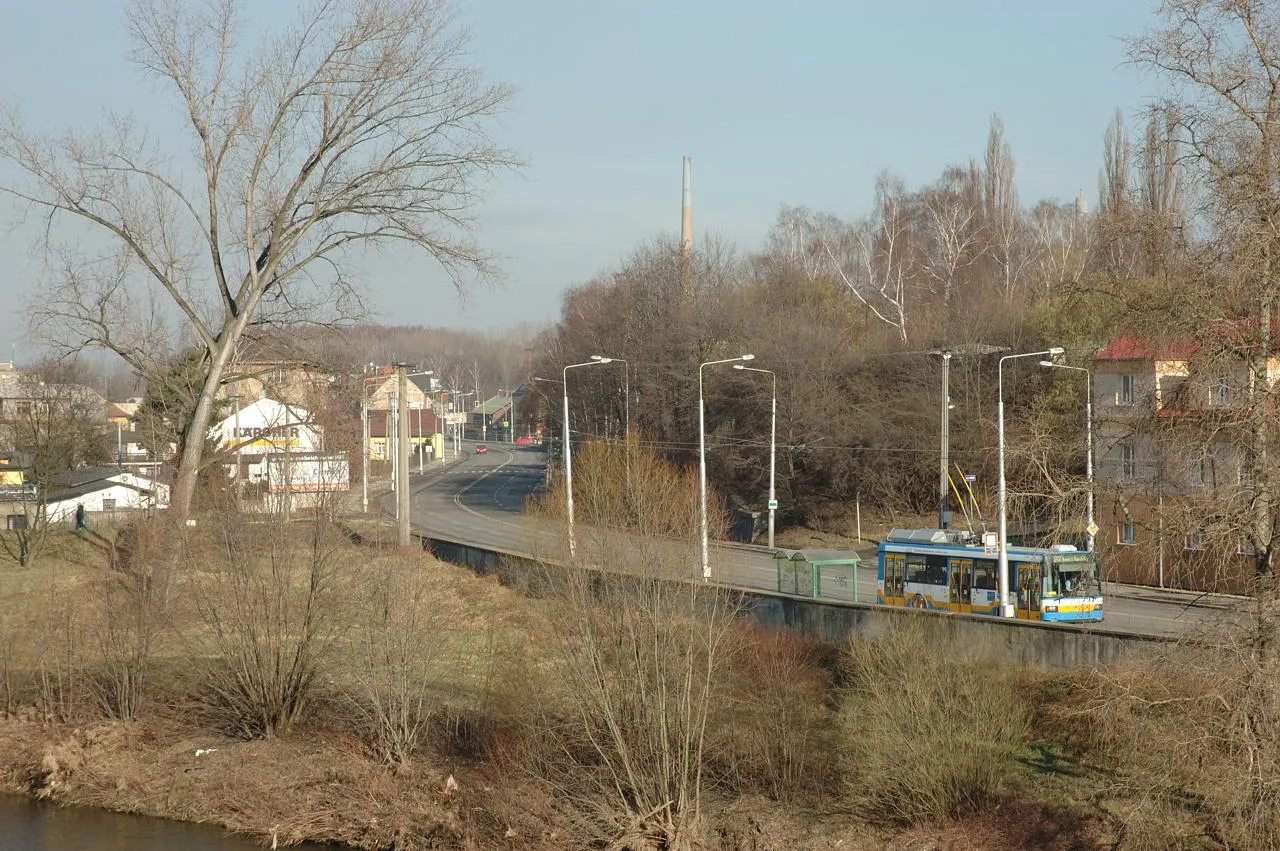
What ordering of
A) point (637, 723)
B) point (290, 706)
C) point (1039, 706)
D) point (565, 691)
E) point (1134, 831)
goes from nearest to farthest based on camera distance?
point (1134, 831)
point (637, 723)
point (565, 691)
point (1039, 706)
point (290, 706)

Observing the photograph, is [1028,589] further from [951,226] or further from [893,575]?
[951,226]

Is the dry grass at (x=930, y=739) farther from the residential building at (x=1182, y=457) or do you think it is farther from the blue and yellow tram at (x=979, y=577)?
the blue and yellow tram at (x=979, y=577)

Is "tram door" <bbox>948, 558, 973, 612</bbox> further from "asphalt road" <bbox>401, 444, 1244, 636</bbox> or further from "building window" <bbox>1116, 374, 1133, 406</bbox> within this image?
"building window" <bbox>1116, 374, 1133, 406</bbox>

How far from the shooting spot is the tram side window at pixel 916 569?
3161 centimetres

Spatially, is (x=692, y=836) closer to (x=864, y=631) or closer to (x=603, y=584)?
(x=603, y=584)

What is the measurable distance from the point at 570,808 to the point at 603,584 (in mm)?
3105

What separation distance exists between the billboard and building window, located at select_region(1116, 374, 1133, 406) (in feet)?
46.0

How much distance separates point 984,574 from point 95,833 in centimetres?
1994

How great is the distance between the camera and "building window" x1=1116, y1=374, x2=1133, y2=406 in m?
14.7

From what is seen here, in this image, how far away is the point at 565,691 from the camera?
1789cm

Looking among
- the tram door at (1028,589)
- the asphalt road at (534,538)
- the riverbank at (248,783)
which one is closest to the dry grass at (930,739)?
the asphalt road at (534,538)

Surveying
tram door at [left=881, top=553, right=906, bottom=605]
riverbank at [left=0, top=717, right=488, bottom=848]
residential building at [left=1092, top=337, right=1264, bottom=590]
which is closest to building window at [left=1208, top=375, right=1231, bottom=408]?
residential building at [left=1092, top=337, right=1264, bottom=590]

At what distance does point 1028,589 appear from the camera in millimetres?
28859

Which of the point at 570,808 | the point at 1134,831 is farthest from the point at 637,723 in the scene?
the point at 1134,831
